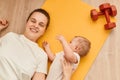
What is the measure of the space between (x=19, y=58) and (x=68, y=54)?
0.25m

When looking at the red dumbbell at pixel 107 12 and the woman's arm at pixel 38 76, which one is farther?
the red dumbbell at pixel 107 12

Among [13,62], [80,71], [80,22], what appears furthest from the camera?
[80,22]

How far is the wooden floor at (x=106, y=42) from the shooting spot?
1396 mm

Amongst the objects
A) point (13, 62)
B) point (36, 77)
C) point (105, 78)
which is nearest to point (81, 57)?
point (105, 78)

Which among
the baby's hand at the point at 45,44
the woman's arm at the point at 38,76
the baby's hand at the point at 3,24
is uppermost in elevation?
the baby's hand at the point at 3,24

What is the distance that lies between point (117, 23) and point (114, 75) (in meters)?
0.33

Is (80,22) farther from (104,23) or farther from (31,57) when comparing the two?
(31,57)

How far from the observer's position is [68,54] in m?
1.25

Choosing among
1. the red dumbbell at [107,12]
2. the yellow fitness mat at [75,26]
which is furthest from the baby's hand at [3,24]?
the red dumbbell at [107,12]

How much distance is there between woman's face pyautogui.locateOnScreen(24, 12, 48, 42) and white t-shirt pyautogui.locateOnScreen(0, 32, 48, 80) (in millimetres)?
33

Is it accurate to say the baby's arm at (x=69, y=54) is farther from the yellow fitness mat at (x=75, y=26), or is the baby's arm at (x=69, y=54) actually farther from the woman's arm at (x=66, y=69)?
the yellow fitness mat at (x=75, y=26)

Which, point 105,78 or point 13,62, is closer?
point 13,62

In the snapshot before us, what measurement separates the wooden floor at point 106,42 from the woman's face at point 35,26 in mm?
115

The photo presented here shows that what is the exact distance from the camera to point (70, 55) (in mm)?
1249
